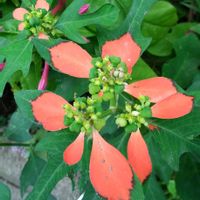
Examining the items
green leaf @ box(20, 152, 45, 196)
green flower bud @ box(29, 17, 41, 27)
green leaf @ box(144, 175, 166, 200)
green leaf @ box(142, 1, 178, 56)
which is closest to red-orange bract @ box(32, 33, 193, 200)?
green flower bud @ box(29, 17, 41, 27)

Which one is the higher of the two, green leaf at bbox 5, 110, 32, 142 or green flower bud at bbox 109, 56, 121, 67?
green flower bud at bbox 109, 56, 121, 67

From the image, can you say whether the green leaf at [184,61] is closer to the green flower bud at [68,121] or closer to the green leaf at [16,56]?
the green leaf at [16,56]

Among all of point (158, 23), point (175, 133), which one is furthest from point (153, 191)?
point (158, 23)

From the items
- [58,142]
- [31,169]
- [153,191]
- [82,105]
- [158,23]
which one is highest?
[82,105]

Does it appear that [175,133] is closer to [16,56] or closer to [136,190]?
[136,190]

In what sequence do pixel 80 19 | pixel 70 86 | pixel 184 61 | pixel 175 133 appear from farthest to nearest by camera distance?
pixel 184 61 < pixel 70 86 < pixel 80 19 < pixel 175 133

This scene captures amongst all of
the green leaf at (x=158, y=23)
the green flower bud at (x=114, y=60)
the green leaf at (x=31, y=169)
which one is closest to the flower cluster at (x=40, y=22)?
the green flower bud at (x=114, y=60)

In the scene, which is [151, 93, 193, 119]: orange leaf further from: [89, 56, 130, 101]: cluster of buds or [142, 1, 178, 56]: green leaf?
[142, 1, 178, 56]: green leaf
